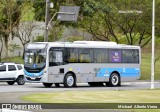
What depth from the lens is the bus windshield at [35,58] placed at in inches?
1460

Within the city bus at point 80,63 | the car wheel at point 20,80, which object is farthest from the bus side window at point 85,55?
the car wheel at point 20,80

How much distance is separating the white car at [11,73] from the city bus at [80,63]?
114 inches

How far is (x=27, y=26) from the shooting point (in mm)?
64312

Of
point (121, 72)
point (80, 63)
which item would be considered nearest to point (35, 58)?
point (80, 63)

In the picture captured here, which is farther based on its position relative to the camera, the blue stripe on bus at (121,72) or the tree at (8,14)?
the tree at (8,14)

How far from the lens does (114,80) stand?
41.3 m

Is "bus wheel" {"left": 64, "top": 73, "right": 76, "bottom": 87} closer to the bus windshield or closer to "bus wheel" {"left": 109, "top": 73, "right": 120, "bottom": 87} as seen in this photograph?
the bus windshield

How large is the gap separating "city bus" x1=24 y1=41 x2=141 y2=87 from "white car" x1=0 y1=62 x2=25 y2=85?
291 cm

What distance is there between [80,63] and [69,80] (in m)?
1.59

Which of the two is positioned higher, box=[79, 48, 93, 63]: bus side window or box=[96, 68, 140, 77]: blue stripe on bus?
box=[79, 48, 93, 63]: bus side window

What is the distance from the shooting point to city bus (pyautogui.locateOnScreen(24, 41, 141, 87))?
37125 mm

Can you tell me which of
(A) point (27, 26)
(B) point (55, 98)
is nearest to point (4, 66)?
(B) point (55, 98)

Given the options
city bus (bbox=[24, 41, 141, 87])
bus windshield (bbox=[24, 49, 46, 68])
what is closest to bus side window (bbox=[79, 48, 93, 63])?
city bus (bbox=[24, 41, 141, 87])

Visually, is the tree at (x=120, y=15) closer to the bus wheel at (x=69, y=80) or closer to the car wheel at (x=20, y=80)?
the car wheel at (x=20, y=80)
